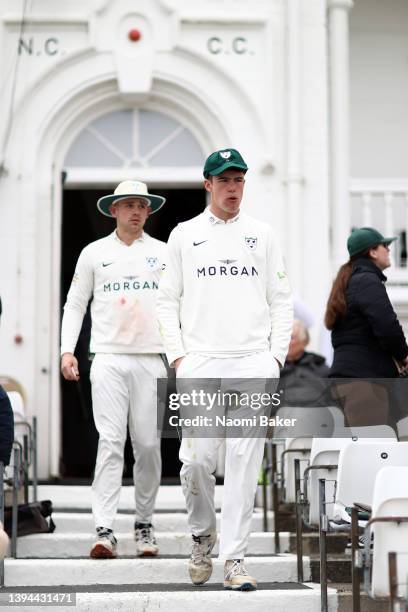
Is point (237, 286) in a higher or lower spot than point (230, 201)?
lower

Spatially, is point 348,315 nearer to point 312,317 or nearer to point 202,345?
point 202,345

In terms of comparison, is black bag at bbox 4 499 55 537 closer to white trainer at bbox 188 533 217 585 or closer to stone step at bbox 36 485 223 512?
stone step at bbox 36 485 223 512

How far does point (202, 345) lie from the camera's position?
22.2 feet

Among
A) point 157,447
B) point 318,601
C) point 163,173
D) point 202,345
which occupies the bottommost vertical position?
point 318,601

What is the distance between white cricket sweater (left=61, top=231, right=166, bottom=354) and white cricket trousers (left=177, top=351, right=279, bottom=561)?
3.95 ft

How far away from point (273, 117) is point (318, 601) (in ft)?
21.1

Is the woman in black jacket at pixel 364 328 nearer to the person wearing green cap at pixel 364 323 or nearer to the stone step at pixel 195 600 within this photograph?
the person wearing green cap at pixel 364 323

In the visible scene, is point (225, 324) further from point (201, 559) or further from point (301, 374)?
point (301, 374)

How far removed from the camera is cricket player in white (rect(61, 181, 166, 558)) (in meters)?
7.81

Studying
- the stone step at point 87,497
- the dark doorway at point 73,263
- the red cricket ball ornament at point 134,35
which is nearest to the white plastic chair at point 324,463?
the stone step at point 87,497

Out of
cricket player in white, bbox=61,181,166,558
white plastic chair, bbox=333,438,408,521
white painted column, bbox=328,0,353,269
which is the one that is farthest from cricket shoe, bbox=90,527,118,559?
white painted column, bbox=328,0,353,269

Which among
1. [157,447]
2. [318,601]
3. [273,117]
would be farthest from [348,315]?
[273,117]

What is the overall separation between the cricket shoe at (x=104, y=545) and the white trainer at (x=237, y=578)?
1216mm

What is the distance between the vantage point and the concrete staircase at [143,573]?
6.52 m
